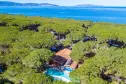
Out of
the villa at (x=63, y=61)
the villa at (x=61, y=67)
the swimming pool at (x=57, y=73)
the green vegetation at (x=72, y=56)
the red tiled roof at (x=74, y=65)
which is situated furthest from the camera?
the villa at (x=63, y=61)

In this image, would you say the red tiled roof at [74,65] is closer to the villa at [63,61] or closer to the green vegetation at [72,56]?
the villa at [63,61]

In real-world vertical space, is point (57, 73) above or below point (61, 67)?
below

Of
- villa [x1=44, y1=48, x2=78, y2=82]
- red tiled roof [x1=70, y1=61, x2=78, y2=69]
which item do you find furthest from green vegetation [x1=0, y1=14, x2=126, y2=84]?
villa [x1=44, y1=48, x2=78, y2=82]

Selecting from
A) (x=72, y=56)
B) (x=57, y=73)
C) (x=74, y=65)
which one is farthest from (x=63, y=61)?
(x=57, y=73)

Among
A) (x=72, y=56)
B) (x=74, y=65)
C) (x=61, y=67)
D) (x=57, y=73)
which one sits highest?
(x=72, y=56)

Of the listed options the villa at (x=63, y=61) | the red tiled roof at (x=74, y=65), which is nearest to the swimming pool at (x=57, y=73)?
the red tiled roof at (x=74, y=65)

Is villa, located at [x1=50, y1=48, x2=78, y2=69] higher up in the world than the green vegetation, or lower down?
lower down

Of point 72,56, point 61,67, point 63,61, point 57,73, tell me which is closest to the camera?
point 57,73

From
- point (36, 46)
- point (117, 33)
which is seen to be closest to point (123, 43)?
point (117, 33)

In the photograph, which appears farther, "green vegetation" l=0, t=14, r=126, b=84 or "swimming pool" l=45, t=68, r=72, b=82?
"swimming pool" l=45, t=68, r=72, b=82

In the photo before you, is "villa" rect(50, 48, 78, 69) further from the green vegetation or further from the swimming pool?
the swimming pool

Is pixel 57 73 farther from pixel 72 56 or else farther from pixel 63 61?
pixel 63 61
